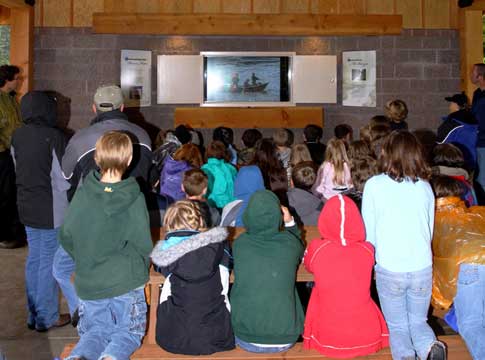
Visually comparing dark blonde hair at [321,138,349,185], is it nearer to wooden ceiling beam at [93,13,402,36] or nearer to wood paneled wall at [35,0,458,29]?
wooden ceiling beam at [93,13,402,36]

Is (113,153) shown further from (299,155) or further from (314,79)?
(314,79)

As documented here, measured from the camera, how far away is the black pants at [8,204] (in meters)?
6.18

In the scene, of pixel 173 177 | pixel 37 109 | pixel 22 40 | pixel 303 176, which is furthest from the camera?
pixel 22 40

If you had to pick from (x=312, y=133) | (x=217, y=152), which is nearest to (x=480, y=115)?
(x=312, y=133)

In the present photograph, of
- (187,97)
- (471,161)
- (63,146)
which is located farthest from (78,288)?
(187,97)

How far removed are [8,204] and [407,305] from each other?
15.4 feet

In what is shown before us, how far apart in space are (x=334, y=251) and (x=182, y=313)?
74 cm

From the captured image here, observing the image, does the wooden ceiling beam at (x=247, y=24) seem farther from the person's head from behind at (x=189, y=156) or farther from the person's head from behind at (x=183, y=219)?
the person's head from behind at (x=183, y=219)

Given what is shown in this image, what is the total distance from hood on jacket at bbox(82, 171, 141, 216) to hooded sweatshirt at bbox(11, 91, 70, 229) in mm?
943

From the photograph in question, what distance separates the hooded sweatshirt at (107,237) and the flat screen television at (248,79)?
581 centimetres

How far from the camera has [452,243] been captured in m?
3.09

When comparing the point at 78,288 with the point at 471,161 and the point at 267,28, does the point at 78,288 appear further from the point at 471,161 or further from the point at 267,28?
the point at 267,28

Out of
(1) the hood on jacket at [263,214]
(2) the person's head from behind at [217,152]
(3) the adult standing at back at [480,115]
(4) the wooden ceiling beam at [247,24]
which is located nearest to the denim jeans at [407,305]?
(1) the hood on jacket at [263,214]

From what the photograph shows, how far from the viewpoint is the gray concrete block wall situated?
836 centimetres
